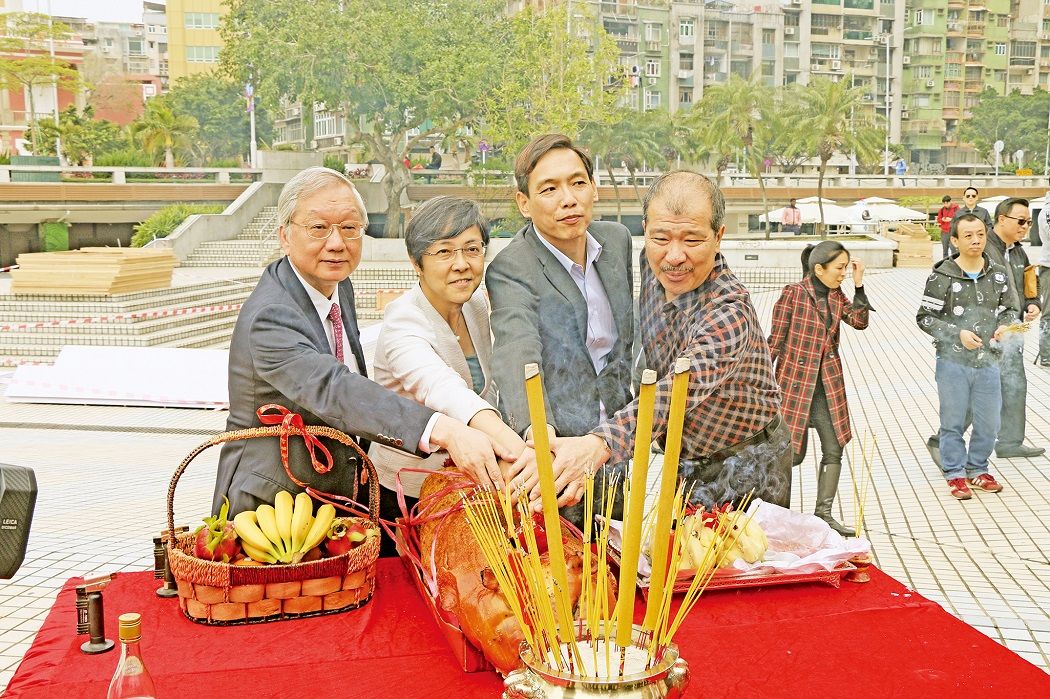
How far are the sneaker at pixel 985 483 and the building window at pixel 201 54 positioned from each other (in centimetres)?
4500

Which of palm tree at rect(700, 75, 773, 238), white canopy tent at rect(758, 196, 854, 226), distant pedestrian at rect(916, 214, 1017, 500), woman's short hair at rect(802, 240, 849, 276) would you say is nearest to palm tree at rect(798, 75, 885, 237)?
palm tree at rect(700, 75, 773, 238)

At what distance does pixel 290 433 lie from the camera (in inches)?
73.5

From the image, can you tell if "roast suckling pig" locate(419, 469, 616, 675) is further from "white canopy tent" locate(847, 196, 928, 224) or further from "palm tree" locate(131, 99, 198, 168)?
"palm tree" locate(131, 99, 198, 168)

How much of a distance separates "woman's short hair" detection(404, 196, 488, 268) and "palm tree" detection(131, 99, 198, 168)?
35.7 meters

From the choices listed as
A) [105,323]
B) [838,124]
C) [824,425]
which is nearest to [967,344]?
[824,425]

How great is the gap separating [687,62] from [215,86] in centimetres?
2356

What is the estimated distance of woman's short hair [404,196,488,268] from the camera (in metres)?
2.00

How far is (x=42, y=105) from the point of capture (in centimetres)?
4397

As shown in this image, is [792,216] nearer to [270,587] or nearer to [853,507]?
[853,507]

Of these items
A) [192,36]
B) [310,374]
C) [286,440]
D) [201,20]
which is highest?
[201,20]

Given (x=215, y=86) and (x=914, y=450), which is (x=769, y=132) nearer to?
(x=215, y=86)

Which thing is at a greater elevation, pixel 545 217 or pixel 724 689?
pixel 545 217

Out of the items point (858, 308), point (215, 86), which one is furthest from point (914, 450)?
point (215, 86)

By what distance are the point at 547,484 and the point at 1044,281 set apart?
8642 mm
